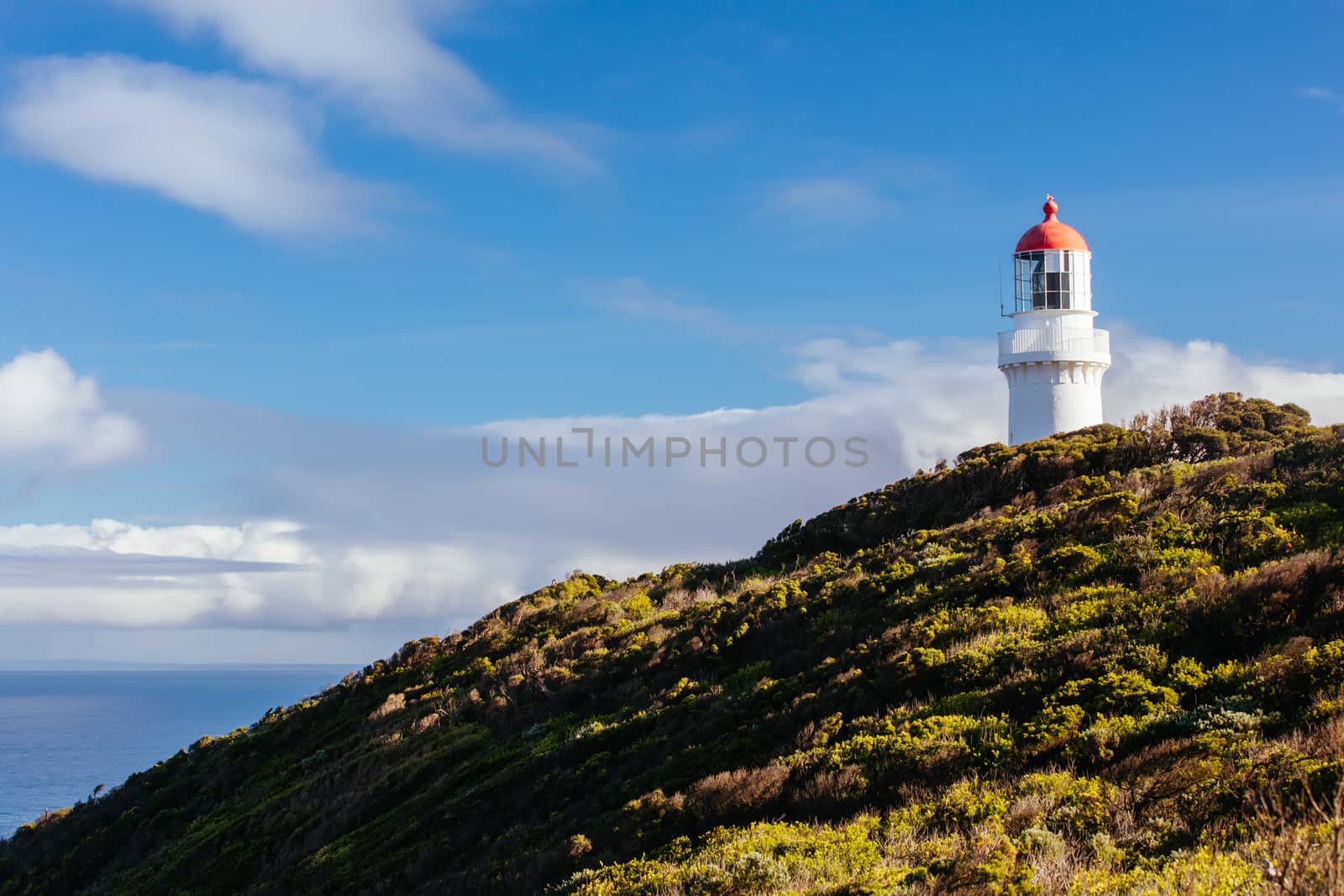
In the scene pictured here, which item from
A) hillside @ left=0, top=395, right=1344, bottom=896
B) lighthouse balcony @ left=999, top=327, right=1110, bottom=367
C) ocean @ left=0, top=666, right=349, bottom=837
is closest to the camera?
hillside @ left=0, top=395, right=1344, bottom=896

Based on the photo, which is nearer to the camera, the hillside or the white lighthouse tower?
the hillside

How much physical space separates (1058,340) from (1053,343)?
0.55 ft

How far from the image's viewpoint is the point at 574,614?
72.5 ft

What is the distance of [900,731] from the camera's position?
9.88m

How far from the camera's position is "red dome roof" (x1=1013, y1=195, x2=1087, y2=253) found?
96.1ft

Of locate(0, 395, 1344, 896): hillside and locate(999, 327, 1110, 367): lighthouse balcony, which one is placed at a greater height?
locate(999, 327, 1110, 367): lighthouse balcony

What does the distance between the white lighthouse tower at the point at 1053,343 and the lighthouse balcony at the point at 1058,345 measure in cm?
2

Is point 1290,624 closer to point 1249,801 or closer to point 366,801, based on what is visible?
point 1249,801

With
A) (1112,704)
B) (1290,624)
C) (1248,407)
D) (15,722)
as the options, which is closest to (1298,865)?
(1112,704)

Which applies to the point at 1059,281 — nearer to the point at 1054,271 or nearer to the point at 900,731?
the point at 1054,271

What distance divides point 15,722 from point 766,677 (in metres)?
193

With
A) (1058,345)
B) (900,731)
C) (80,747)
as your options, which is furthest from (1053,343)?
(80,747)

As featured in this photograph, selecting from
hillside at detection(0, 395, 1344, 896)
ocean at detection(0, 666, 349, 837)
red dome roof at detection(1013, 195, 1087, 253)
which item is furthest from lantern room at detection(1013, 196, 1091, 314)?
ocean at detection(0, 666, 349, 837)

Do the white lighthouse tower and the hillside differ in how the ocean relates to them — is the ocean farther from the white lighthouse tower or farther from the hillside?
the white lighthouse tower
